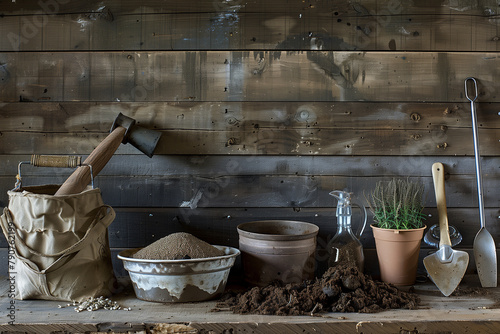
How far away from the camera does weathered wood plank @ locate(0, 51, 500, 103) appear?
159 centimetres

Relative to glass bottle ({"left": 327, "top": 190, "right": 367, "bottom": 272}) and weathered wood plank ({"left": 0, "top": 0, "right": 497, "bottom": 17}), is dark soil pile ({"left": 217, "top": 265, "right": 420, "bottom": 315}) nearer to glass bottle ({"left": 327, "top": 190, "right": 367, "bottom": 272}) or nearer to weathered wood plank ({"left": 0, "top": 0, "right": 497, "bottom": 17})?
glass bottle ({"left": 327, "top": 190, "right": 367, "bottom": 272})

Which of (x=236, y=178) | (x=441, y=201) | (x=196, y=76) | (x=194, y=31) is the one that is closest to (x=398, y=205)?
(x=441, y=201)

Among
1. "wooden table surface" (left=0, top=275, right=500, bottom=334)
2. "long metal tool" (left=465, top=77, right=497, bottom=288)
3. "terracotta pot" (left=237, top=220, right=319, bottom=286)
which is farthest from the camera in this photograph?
"long metal tool" (left=465, top=77, right=497, bottom=288)

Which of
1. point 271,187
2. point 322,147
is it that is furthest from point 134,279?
point 322,147

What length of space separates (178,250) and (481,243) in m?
1.05

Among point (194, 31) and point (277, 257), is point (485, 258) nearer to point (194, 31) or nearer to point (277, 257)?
point (277, 257)

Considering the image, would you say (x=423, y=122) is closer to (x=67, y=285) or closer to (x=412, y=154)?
(x=412, y=154)

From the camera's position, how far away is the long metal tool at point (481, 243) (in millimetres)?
1431

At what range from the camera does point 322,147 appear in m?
1.59

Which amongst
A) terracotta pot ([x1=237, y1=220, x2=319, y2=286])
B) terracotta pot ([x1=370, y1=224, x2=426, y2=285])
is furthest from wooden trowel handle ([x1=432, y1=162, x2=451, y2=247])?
terracotta pot ([x1=237, y1=220, x2=319, y2=286])

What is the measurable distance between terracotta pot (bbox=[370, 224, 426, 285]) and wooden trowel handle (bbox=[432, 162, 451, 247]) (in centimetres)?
12

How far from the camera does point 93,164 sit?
1370mm

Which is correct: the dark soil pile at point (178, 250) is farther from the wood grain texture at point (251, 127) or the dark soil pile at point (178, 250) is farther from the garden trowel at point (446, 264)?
the garden trowel at point (446, 264)

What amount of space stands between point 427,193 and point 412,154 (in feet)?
0.52
